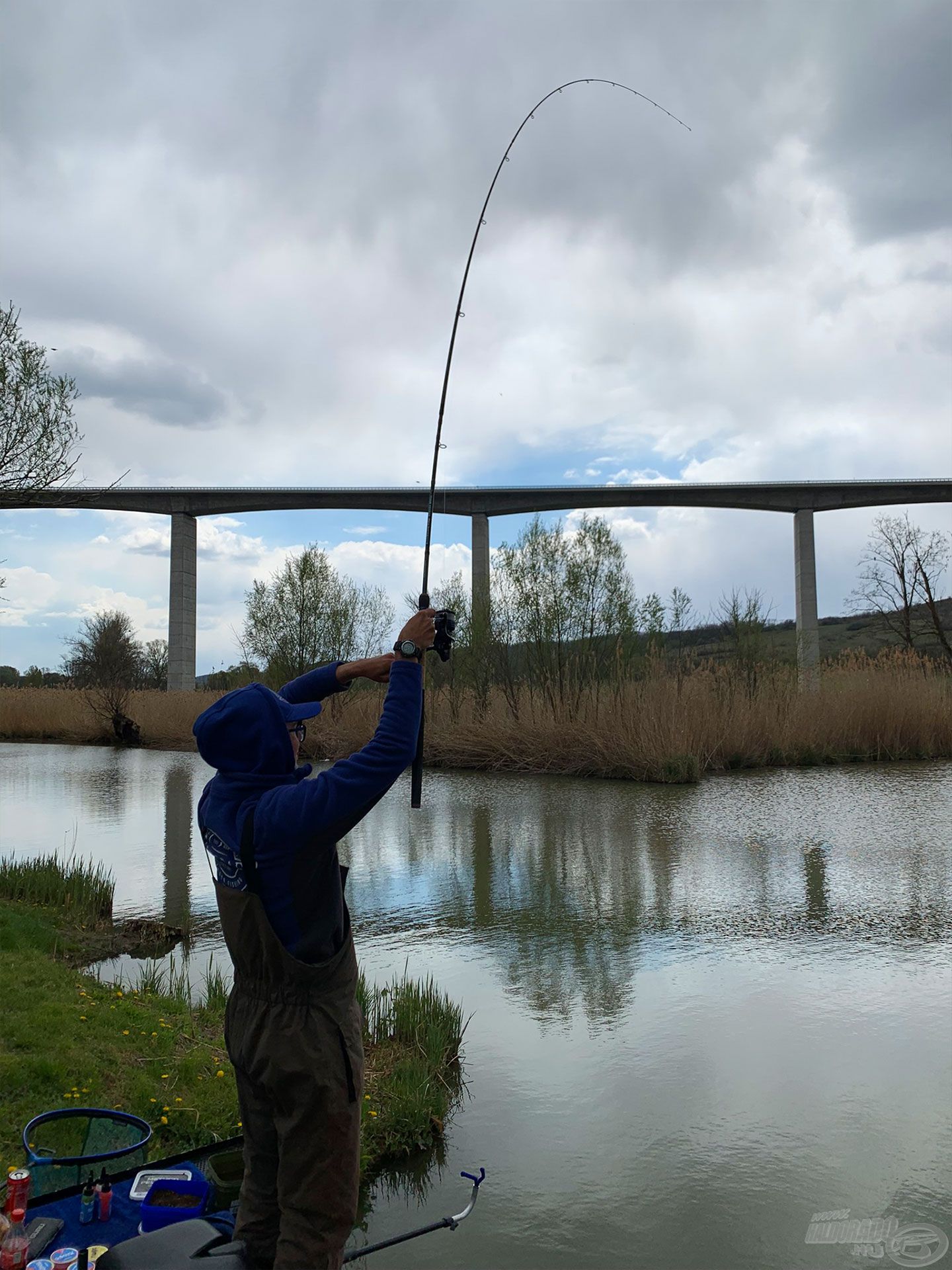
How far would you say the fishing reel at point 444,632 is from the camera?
2805mm

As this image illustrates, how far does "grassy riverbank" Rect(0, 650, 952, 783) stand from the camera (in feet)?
50.5

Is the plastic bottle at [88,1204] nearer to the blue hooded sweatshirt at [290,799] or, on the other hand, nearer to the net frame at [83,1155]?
the net frame at [83,1155]

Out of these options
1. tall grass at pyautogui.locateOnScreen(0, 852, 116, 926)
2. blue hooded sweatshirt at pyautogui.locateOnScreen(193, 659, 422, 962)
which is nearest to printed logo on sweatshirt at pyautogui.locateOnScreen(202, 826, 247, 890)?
blue hooded sweatshirt at pyautogui.locateOnScreen(193, 659, 422, 962)

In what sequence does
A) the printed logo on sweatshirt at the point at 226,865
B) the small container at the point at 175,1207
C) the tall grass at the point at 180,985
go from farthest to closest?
the tall grass at the point at 180,985
the small container at the point at 175,1207
the printed logo on sweatshirt at the point at 226,865

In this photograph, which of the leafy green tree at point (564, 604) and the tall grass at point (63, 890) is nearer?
the tall grass at point (63, 890)

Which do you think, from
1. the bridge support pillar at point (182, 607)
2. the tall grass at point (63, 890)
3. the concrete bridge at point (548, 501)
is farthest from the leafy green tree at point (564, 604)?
the bridge support pillar at point (182, 607)

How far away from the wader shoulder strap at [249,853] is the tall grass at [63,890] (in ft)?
17.1

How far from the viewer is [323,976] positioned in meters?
2.36

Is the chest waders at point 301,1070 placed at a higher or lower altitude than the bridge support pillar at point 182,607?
lower

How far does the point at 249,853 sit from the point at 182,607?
1729 inches

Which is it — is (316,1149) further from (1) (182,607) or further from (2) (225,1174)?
(1) (182,607)

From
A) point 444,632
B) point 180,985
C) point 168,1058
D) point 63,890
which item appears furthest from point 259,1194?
point 63,890

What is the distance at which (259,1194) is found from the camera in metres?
2.51

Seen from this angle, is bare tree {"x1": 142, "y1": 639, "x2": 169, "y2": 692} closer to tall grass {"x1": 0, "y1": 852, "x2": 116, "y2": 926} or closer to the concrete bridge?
the concrete bridge
